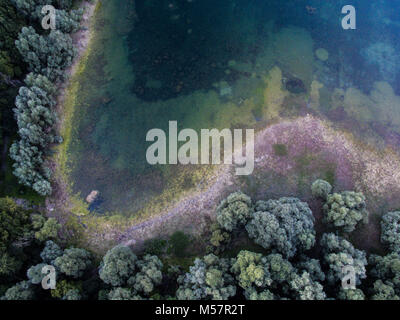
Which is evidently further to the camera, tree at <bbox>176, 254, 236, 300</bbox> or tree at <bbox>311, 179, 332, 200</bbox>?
tree at <bbox>311, 179, 332, 200</bbox>

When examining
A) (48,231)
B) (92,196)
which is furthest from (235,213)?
(48,231)

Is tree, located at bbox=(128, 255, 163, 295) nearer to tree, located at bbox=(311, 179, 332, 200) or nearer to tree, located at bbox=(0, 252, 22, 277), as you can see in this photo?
tree, located at bbox=(0, 252, 22, 277)

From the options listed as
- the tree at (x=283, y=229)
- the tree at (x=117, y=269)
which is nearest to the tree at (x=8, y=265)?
the tree at (x=117, y=269)

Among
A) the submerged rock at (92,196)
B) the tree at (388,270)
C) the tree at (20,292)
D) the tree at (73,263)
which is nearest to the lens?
the tree at (20,292)

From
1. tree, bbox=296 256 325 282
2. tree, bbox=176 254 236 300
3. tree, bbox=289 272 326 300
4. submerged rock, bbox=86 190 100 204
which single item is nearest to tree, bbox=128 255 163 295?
tree, bbox=176 254 236 300

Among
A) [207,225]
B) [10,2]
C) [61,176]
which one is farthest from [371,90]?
[10,2]

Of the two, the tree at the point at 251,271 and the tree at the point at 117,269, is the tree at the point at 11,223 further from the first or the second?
the tree at the point at 251,271

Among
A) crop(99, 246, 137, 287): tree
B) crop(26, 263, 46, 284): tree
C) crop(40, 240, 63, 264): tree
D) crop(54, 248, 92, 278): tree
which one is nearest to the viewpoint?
crop(26, 263, 46, 284): tree

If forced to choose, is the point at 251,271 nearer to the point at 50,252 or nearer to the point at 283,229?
the point at 283,229
